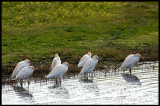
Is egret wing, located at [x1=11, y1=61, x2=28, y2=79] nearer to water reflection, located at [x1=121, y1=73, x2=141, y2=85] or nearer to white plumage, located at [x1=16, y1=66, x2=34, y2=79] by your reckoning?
white plumage, located at [x1=16, y1=66, x2=34, y2=79]

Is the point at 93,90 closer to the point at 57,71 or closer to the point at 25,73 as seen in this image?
the point at 57,71

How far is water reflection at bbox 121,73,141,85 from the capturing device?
1807cm

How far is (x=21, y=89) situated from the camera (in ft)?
55.4

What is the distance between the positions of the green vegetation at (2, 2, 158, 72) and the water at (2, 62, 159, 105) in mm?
3050

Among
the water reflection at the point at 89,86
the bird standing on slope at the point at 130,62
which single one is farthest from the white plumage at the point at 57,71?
the bird standing on slope at the point at 130,62

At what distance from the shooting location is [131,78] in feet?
62.0

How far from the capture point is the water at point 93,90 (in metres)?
15.0

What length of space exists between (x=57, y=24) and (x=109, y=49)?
10.5 meters

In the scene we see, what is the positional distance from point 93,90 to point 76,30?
49.8ft

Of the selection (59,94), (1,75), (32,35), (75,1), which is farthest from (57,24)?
(59,94)

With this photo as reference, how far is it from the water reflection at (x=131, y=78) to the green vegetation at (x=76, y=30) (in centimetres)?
290

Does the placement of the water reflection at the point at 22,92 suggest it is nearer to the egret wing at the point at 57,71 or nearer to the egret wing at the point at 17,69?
the egret wing at the point at 17,69

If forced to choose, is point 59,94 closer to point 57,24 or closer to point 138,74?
point 138,74

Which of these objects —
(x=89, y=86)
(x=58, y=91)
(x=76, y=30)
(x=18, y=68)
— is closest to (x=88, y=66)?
(x=89, y=86)
